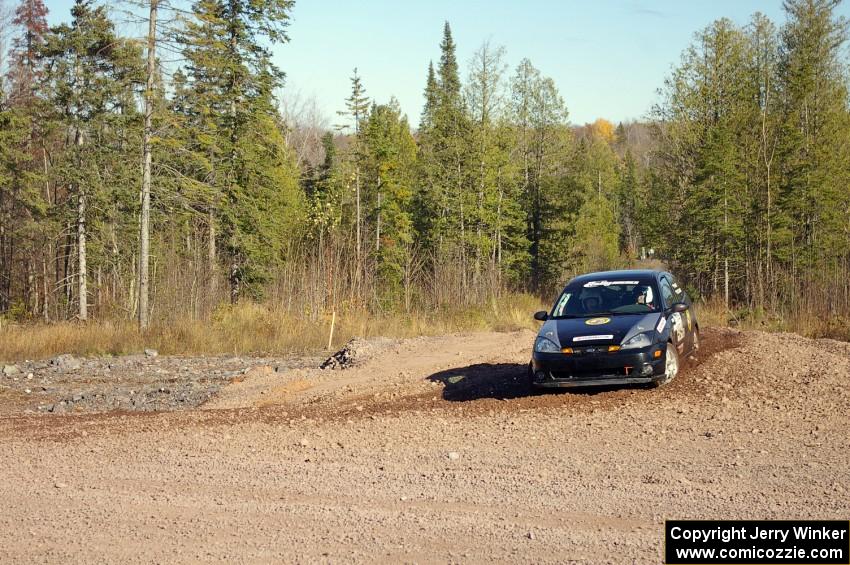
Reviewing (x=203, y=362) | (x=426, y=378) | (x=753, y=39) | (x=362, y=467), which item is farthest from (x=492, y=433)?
(x=753, y=39)

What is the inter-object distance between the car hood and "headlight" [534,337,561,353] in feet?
0.23

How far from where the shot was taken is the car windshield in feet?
41.5

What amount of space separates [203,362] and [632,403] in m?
14.5

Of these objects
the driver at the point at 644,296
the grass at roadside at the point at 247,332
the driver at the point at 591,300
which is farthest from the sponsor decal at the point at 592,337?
the grass at roadside at the point at 247,332

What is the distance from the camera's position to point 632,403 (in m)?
11.2

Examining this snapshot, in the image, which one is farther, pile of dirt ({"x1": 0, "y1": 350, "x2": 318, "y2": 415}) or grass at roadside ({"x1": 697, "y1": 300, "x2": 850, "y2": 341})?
grass at roadside ({"x1": 697, "y1": 300, "x2": 850, "y2": 341})

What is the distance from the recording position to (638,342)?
11.5m

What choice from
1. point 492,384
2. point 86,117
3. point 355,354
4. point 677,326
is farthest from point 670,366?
point 86,117

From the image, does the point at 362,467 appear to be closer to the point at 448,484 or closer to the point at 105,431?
the point at 448,484

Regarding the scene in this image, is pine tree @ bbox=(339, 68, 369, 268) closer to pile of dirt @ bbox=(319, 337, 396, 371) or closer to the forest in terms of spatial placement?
the forest

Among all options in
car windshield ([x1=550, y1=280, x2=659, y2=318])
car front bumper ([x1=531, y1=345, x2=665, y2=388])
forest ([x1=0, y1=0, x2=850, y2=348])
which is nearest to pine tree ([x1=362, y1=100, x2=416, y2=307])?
forest ([x1=0, y1=0, x2=850, y2=348])

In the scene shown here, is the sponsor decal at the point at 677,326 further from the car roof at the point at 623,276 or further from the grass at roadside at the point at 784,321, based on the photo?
the grass at roadside at the point at 784,321

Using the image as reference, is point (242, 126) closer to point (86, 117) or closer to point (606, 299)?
point (86, 117)

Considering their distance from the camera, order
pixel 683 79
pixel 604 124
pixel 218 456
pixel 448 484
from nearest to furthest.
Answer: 1. pixel 448 484
2. pixel 218 456
3. pixel 683 79
4. pixel 604 124
